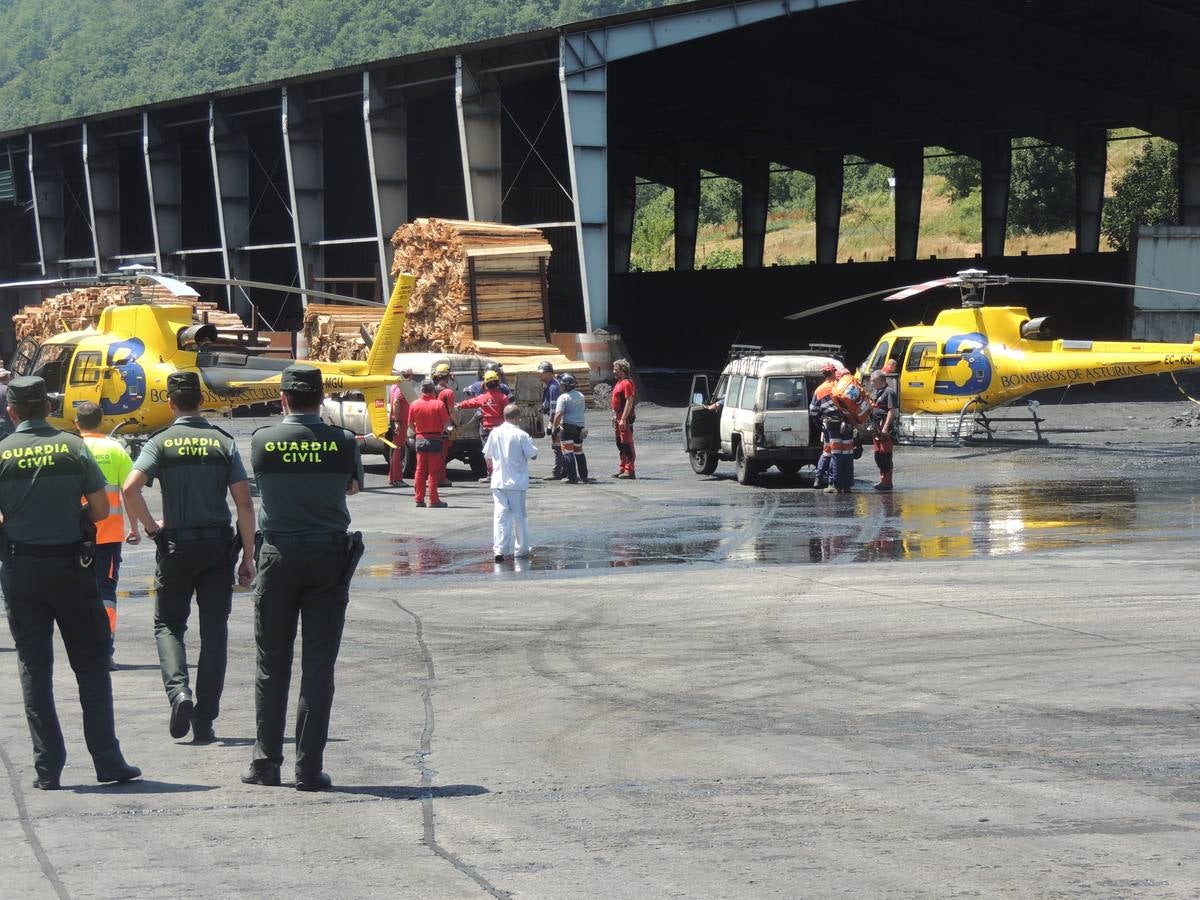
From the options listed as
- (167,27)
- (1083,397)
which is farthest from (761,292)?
(167,27)

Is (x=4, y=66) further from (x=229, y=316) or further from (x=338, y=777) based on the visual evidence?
(x=338, y=777)

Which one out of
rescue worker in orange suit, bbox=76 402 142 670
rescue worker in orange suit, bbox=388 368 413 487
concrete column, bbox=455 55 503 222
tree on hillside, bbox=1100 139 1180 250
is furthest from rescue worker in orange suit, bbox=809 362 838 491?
tree on hillside, bbox=1100 139 1180 250

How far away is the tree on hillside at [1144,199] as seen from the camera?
64.5 m

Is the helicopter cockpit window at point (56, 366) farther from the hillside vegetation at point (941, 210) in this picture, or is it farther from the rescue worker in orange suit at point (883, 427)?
the hillside vegetation at point (941, 210)

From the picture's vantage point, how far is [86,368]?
23.9 metres

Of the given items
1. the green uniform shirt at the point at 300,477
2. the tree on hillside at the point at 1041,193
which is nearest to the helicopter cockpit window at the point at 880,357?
the green uniform shirt at the point at 300,477

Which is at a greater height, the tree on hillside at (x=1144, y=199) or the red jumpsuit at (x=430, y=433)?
the tree on hillside at (x=1144, y=199)

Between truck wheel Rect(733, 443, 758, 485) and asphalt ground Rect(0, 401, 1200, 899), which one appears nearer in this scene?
asphalt ground Rect(0, 401, 1200, 899)

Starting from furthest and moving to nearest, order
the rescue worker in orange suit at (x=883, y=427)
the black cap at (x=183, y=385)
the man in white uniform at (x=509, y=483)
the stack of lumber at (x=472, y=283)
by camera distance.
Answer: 1. the stack of lumber at (x=472, y=283)
2. the rescue worker in orange suit at (x=883, y=427)
3. the man in white uniform at (x=509, y=483)
4. the black cap at (x=183, y=385)

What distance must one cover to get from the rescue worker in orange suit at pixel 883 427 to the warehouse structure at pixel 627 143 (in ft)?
56.2

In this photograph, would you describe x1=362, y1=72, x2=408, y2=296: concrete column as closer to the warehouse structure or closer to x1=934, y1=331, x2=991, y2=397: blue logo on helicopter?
the warehouse structure

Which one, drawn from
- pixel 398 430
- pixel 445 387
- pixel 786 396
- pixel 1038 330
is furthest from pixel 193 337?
pixel 1038 330

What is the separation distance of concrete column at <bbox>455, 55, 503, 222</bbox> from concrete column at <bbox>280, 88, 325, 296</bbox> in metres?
7.67

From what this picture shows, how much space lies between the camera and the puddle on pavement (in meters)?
15.6
